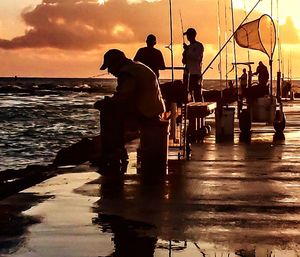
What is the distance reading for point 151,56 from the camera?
1603 centimetres

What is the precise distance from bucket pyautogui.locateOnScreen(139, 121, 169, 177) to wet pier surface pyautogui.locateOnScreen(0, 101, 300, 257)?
0.20m

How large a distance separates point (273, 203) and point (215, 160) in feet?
15.8

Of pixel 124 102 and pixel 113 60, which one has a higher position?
pixel 113 60

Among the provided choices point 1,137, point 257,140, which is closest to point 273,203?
point 257,140

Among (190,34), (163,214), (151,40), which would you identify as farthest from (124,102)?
(190,34)

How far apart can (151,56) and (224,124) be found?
119 inches

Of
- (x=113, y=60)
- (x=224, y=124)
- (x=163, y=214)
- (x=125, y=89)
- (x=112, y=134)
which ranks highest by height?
(x=113, y=60)

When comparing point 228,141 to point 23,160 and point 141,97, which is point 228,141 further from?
point 23,160

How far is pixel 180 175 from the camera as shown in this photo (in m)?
11.3

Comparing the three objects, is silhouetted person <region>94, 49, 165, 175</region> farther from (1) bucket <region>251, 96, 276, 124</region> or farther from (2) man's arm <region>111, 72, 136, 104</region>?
(1) bucket <region>251, 96, 276, 124</region>

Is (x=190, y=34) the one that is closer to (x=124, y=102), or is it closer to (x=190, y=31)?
(x=190, y=31)

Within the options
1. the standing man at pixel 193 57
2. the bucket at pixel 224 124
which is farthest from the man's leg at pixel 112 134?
the bucket at pixel 224 124

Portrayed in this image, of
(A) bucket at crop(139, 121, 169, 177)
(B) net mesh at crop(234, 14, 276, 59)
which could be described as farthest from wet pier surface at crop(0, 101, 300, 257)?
(B) net mesh at crop(234, 14, 276, 59)

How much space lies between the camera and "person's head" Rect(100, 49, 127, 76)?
36.0 feet
